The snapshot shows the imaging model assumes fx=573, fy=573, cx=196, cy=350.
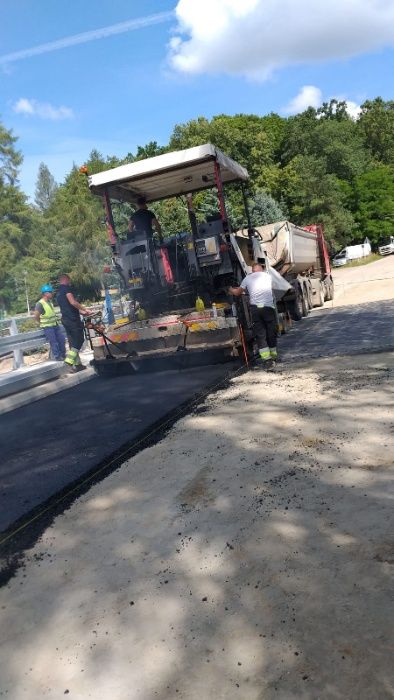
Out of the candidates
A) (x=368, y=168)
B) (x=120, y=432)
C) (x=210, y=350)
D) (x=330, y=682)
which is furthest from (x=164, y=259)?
(x=368, y=168)

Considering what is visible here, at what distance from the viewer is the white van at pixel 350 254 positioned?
51.0m

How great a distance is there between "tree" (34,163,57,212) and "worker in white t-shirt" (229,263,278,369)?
9939 centimetres

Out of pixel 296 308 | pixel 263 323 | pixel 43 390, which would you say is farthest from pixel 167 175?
pixel 296 308

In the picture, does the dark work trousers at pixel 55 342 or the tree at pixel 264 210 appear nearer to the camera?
the dark work trousers at pixel 55 342

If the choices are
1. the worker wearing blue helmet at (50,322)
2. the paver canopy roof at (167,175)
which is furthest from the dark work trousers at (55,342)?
the paver canopy roof at (167,175)

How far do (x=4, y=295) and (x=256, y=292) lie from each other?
43974 mm

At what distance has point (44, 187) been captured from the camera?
102 metres

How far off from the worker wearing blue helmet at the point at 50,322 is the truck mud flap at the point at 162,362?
2.27 meters

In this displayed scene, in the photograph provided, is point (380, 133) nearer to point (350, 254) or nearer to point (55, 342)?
point (350, 254)

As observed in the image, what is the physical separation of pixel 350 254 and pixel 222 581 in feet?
171

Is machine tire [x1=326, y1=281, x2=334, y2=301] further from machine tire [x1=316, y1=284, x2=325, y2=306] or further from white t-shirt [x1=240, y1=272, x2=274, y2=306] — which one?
white t-shirt [x1=240, y1=272, x2=274, y2=306]

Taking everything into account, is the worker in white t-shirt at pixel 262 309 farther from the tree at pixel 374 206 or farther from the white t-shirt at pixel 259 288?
the tree at pixel 374 206

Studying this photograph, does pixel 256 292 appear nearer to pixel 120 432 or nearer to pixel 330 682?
pixel 120 432

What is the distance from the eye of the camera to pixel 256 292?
29.5 ft
